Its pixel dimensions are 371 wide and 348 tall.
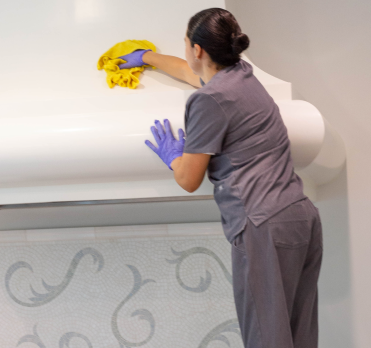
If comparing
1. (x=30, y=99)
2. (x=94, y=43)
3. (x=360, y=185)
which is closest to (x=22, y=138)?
(x=30, y=99)

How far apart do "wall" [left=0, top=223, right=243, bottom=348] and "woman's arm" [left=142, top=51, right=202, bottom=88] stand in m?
0.47

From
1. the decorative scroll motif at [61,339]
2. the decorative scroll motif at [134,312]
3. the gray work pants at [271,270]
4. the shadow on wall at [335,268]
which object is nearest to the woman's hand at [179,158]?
the gray work pants at [271,270]

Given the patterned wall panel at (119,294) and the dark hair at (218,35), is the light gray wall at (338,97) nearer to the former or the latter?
the patterned wall panel at (119,294)

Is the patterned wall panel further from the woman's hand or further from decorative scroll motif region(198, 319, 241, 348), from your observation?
the woman's hand

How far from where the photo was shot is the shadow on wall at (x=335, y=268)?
1.22 meters

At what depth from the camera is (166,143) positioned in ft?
2.52

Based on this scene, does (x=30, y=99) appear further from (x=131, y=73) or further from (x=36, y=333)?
(x=36, y=333)

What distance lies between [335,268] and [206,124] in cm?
84

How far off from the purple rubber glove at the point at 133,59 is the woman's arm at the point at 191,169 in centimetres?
39

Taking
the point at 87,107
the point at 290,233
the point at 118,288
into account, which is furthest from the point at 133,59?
the point at 118,288

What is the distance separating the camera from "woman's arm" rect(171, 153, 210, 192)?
2.28 ft

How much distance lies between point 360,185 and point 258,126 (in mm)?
690

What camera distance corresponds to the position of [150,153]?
0.79 metres

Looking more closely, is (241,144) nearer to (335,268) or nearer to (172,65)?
(172,65)
